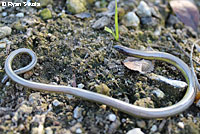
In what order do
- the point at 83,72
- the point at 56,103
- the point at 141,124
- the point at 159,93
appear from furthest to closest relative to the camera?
the point at 83,72, the point at 159,93, the point at 56,103, the point at 141,124

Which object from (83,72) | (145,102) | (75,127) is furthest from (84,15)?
(75,127)

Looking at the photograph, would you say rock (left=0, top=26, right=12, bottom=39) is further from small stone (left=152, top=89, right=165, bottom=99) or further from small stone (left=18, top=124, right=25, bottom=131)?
small stone (left=152, top=89, right=165, bottom=99)

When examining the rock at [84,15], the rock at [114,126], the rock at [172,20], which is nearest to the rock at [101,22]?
the rock at [84,15]

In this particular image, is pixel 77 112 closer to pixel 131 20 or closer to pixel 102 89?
pixel 102 89

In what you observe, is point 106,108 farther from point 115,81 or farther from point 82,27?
point 82,27

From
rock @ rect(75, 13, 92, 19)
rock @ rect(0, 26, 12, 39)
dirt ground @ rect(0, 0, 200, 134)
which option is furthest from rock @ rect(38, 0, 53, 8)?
rock @ rect(0, 26, 12, 39)

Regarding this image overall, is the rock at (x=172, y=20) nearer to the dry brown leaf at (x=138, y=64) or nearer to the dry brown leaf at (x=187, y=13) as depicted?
the dry brown leaf at (x=187, y=13)
